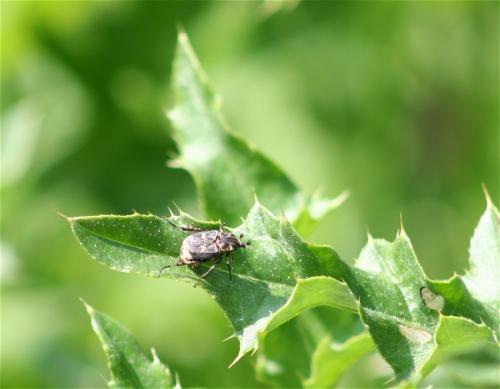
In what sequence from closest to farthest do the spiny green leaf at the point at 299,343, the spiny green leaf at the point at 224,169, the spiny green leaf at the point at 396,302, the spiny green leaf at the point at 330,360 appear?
the spiny green leaf at the point at 396,302 → the spiny green leaf at the point at 330,360 → the spiny green leaf at the point at 299,343 → the spiny green leaf at the point at 224,169

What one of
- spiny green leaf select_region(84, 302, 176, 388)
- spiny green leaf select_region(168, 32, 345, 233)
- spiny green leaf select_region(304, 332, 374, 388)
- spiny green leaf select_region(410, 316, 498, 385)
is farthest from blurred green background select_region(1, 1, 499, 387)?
spiny green leaf select_region(410, 316, 498, 385)

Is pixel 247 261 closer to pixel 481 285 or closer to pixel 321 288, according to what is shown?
pixel 321 288

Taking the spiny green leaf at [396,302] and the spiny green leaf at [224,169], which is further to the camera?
the spiny green leaf at [224,169]

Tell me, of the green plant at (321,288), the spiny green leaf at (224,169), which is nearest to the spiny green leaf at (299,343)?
the green plant at (321,288)

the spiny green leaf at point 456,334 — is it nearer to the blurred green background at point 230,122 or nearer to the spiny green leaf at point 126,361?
the spiny green leaf at point 126,361

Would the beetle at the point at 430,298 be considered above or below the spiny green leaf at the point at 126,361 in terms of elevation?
below

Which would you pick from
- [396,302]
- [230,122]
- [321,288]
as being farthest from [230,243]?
[230,122]

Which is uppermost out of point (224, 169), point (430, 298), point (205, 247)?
point (224, 169)
